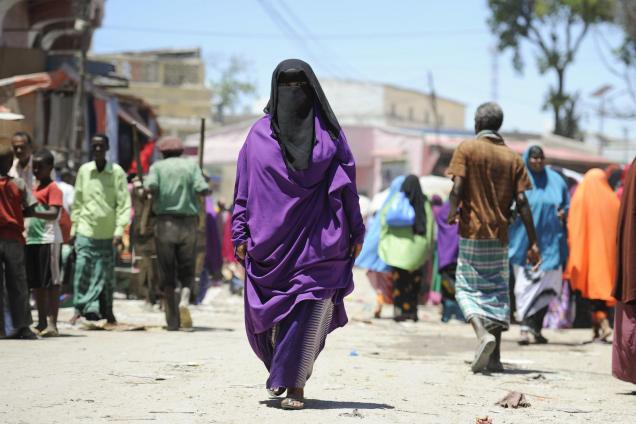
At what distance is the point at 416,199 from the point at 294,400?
28.2ft

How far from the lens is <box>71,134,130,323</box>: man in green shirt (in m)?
10.9

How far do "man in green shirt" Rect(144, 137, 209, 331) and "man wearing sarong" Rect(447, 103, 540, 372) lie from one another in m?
3.09

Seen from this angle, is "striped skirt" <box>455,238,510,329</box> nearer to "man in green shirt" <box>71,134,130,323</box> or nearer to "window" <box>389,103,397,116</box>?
"man in green shirt" <box>71,134,130,323</box>

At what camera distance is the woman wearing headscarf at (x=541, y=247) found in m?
11.2

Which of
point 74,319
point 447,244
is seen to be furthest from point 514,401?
point 447,244

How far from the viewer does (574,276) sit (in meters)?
11.7

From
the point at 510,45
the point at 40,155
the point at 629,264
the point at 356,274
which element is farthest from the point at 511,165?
the point at 510,45

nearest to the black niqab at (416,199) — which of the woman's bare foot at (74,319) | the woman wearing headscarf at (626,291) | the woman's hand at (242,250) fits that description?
the woman's bare foot at (74,319)

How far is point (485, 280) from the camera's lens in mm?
8617

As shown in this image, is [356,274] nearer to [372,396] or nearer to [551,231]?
[551,231]

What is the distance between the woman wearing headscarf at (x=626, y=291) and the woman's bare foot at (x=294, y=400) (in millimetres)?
2494

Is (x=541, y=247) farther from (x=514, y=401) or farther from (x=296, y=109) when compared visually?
(x=296, y=109)

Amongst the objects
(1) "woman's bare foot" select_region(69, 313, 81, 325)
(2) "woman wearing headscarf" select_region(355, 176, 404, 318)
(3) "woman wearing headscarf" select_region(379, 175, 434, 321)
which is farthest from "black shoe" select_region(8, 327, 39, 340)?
(2) "woman wearing headscarf" select_region(355, 176, 404, 318)

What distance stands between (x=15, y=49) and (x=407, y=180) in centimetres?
742
